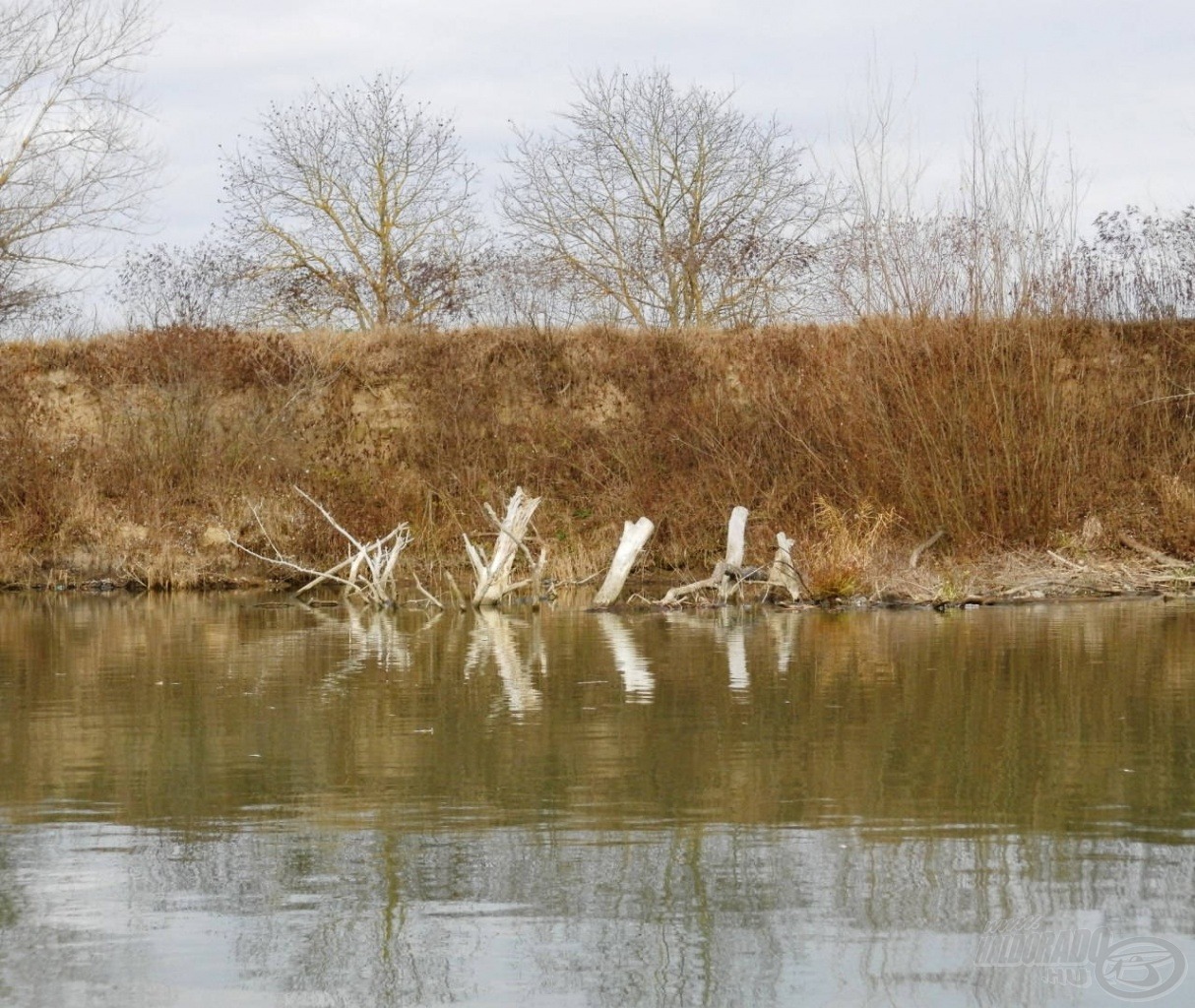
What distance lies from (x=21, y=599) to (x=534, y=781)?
15323mm

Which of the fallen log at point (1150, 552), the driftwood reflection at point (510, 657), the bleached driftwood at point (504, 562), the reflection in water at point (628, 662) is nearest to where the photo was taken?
the driftwood reflection at point (510, 657)

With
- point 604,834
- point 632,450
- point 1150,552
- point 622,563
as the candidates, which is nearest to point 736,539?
point 622,563

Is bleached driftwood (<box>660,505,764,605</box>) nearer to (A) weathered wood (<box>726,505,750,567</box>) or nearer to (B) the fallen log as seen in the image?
(A) weathered wood (<box>726,505,750,567</box>)

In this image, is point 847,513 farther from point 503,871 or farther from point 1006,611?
point 503,871

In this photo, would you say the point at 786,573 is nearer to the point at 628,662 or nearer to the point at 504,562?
the point at 504,562

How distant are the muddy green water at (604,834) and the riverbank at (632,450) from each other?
26.4 ft

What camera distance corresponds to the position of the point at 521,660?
11.9 meters

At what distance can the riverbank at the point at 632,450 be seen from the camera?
19656mm

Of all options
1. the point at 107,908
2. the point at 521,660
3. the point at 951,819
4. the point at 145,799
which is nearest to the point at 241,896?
the point at 107,908

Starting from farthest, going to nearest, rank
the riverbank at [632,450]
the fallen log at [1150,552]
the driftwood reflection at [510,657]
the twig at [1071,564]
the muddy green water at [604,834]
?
the riverbank at [632,450], the fallen log at [1150,552], the twig at [1071,564], the driftwood reflection at [510,657], the muddy green water at [604,834]

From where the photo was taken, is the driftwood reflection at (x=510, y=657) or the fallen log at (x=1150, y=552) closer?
the driftwood reflection at (x=510, y=657)

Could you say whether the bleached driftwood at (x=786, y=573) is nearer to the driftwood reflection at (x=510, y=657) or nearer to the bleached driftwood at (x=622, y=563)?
the bleached driftwood at (x=622, y=563)

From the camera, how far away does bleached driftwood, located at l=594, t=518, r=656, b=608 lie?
57.5ft

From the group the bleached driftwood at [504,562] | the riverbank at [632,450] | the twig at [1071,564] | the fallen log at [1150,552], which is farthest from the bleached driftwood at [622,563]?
the fallen log at [1150,552]
